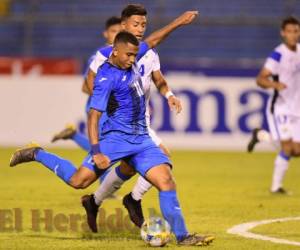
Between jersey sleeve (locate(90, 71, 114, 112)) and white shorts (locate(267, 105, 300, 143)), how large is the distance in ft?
17.0

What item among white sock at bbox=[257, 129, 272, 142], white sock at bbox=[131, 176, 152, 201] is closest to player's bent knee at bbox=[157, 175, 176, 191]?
white sock at bbox=[131, 176, 152, 201]

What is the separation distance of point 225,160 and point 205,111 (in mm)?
1516

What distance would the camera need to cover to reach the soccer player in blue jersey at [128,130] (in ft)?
26.8

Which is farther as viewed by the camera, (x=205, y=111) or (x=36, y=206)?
(x=205, y=111)

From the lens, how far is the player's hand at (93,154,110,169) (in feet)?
26.8

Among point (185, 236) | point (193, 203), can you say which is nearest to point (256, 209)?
point (193, 203)

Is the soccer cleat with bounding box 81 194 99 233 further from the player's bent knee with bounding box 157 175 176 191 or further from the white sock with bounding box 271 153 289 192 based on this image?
the white sock with bounding box 271 153 289 192

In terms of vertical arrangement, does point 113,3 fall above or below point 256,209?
above

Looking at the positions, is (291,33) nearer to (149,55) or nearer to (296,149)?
(296,149)

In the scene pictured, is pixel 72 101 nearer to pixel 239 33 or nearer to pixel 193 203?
pixel 239 33

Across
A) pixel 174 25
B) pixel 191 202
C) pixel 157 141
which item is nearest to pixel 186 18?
pixel 174 25

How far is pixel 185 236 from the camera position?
811cm

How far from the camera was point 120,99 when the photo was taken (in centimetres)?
849

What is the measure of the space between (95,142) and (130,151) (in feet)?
1.21
